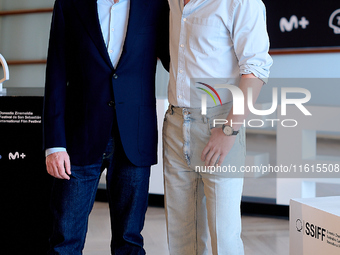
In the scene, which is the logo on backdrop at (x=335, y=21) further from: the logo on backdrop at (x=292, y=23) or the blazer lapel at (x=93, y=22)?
the blazer lapel at (x=93, y=22)

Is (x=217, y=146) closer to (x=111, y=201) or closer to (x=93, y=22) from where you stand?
(x=111, y=201)

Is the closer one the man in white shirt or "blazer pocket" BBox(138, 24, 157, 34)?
the man in white shirt

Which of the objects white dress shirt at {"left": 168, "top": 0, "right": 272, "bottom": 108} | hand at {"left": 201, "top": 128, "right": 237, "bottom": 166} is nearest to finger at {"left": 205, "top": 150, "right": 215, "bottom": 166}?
hand at {"left": 201, "top": 128, "right": 237, "bottom": 166}

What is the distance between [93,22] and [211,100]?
48 centimetres

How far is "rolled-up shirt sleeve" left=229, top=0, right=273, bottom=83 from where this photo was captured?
1.30 metres

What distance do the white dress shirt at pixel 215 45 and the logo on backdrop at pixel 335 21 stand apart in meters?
4.51

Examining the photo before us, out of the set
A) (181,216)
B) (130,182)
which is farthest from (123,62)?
(181,216)

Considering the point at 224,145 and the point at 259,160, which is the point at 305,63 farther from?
the point at 224,145

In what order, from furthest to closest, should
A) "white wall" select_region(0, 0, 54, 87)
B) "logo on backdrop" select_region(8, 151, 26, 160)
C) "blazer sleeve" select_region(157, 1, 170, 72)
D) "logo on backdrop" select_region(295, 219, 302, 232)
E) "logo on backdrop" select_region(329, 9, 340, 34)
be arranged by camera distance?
"logo on backdrop" select_region(329, 9, 340, 34) < "white wall" select_region(0, 0, 54, 87) < "logo on backdrop" select_region(8, 151, 26, 160) < "blazer sleeve" select_region(157, 1, 170, 72) < "logo on backdrop" select_region(295, 219, 302, 232)

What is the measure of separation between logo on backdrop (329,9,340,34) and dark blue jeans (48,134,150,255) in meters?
4.67

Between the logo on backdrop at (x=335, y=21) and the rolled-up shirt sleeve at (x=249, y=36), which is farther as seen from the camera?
the logo on backdrop at (x=335, y=21)

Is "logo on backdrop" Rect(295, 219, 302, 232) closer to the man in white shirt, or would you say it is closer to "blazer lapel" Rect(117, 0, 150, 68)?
the man in white shirt

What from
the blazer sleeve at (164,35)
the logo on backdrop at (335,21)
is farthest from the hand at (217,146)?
the logo on backdrop at (335,21)

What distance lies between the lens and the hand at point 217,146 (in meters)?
1.32
